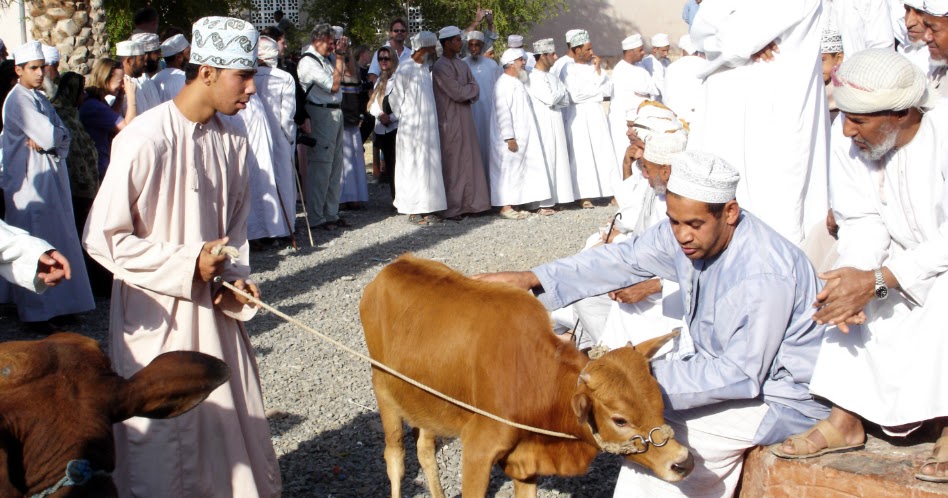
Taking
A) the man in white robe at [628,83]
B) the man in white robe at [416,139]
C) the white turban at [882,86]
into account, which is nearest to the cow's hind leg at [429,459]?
the white turban at [882,86]

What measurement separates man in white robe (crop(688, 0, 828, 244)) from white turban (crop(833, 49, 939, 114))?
243cm

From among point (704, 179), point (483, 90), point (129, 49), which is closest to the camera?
point (704, 179)

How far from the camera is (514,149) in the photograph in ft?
43.5

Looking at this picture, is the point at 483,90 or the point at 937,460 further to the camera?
the point at 483,90

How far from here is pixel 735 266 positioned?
375cm

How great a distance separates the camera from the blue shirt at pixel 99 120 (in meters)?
9.16

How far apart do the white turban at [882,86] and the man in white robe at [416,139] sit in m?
9.22

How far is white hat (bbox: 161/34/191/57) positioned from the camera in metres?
10.4

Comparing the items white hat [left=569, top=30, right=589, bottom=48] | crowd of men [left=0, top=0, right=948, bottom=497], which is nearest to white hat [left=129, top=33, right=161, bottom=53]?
crowd of men [left=0, top=0, right=948, bottom=497]

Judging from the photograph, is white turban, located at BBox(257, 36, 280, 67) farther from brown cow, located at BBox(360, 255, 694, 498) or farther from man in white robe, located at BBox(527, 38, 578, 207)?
brown cow, located at BBox(360, 255, 694, 498)

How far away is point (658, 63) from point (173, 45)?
9.17 metres

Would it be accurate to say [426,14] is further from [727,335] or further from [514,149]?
[727,335]

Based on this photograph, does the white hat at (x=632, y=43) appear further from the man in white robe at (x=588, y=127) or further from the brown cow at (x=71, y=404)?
the brown cow at (x=71, y=404)

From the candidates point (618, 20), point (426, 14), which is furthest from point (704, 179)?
point (618, 20)
